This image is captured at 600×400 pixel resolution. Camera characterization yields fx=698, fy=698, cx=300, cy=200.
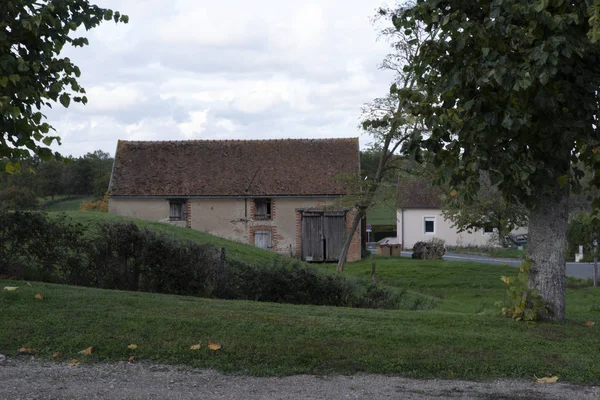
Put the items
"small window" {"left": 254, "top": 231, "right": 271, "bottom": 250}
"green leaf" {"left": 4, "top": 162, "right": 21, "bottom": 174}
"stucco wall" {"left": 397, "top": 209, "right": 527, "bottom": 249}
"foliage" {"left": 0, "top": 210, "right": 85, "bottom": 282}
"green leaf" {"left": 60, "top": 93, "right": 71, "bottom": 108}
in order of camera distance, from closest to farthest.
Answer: "green leaf" {"left": 4, "top": 162, "right": 21, "bottom": 174}
"green leaf" {"left": 60, "top": 93, "right": 71, "bottom": 108}
"foliage" {"left": 0, "top": 210, "right": 85, "bottom": 282}
"small window" {"left": 254, "top": 231, "right": 271, "bottom": 250}
"stucco wall" {"left": 397, "top": 209, "right": 527, "bottom": 249}

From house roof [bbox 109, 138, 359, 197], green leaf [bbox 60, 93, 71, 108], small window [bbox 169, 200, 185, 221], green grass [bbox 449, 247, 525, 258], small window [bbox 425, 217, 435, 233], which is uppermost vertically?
house roof [bbox 109, 138, 359, 197]

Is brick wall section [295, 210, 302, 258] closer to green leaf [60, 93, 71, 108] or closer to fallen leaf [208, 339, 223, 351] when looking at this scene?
green leaf [60, 93, 71, 108]

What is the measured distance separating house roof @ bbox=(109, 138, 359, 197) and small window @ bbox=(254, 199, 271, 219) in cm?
62

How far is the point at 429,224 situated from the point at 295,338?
50.9 metres

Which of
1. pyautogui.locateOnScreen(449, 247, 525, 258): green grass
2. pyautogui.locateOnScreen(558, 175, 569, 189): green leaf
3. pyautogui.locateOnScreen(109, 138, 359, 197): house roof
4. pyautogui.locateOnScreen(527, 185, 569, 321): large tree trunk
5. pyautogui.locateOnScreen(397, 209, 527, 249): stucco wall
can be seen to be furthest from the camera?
pyautogui.locateOnScreen(397, 209, 527, 249): stucco wall

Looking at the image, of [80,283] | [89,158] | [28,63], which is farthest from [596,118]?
[89,158]

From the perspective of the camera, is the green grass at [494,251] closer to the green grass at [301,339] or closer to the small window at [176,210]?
the small window at [176,210]

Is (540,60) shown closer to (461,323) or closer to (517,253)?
(461,323)

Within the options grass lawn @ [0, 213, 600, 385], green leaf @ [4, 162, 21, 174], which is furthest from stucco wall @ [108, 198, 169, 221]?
green leaf @ [4, 162, 21, 174]

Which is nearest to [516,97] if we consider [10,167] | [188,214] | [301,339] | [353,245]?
[301,339]

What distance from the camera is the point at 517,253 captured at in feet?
165

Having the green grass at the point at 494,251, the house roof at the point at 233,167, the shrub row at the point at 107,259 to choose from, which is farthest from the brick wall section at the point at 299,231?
the shrub row at the point at 107,259

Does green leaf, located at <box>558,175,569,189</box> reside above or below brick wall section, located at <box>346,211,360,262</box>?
above

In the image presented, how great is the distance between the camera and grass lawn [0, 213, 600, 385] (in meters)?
7.52
